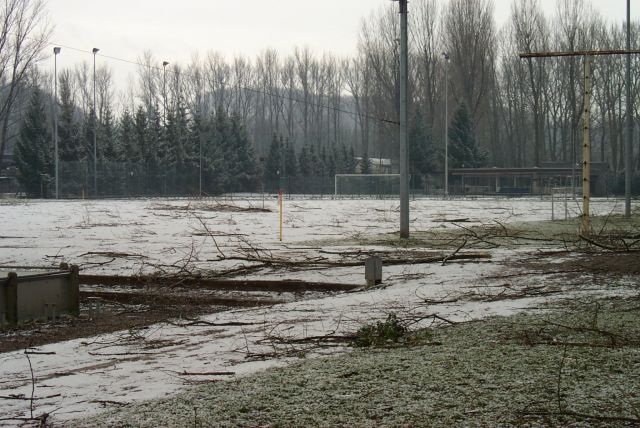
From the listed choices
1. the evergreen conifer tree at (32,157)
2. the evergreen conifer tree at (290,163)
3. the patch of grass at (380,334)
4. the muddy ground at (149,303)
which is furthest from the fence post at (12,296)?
the evergreen conifer tree at (290,163)

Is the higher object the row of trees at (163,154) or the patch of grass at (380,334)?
the row of trees at (163,154)

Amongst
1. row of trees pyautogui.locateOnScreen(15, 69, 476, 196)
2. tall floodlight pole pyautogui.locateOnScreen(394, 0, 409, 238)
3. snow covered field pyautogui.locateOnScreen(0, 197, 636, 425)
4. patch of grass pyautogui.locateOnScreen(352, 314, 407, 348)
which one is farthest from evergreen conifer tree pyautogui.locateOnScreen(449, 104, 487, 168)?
patch of grass pyautogui.locateOnScreen(352, 314, 407, 348)

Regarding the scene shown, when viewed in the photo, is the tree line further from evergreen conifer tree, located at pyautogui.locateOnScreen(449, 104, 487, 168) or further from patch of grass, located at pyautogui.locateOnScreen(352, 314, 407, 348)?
patch of grass, located at pyautogui.locateOnScreen(352, 314, 407, 348)

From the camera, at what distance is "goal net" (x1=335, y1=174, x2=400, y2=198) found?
8381cm

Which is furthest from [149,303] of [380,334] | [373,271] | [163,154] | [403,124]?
[163,154]

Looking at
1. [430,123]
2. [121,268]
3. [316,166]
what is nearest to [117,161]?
[316,166]

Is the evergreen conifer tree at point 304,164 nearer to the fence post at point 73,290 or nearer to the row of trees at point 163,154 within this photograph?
the row of trees at point 163,154

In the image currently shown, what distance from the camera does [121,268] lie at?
57.9 feet

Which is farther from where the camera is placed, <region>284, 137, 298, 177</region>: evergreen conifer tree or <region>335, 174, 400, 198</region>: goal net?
<region>284, 137, 298, 177</region>: evergreen conifer tree

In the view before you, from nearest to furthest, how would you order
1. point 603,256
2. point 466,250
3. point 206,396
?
point 206,396, point 603,256, point 466,250

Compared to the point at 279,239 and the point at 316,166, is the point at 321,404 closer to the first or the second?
the point at 279,239

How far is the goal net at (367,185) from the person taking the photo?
83812mm

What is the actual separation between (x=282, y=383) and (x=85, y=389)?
73.6 inches

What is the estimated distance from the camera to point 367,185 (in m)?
86.2
